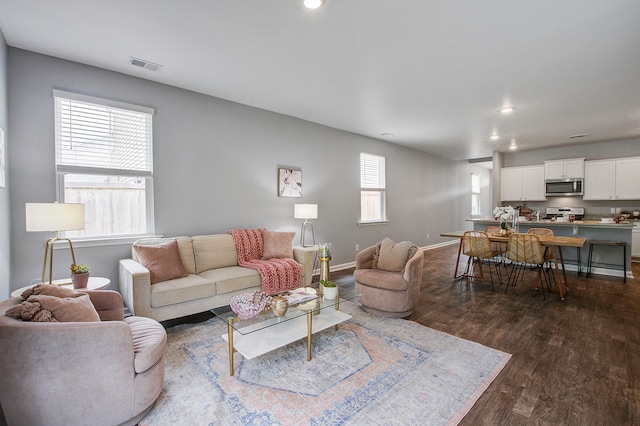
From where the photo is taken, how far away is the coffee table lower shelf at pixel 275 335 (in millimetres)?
2188

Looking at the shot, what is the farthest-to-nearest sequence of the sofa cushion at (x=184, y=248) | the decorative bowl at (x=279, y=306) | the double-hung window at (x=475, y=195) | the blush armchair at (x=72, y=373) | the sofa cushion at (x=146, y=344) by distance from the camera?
1. the double-hung window at (x=475, y=195)
2. the sofa cushion at (x=184, y=248)
3. the decorative bowl at (x=279, y=306)
4. the sofa cushion at (x=146, y=344)
5. the blush armchair at (x=72, y=373)

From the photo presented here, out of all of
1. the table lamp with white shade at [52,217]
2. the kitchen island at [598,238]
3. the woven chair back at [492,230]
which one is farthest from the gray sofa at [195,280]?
the kitchen island at [598,238]

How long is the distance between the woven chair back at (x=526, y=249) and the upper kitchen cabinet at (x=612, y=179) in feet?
13.4

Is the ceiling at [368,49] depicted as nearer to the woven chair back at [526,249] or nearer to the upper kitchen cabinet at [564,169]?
the woven chair back at [526,249]

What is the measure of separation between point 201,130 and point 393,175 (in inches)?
179

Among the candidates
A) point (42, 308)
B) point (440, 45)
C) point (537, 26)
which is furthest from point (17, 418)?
point (537, 26)

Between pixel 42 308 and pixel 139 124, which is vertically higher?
pixel 139 124

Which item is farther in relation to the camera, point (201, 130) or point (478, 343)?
point (201, 130)

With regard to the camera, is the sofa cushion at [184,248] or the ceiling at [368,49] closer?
the ceiling at [368,49]

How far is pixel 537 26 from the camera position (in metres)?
2.44

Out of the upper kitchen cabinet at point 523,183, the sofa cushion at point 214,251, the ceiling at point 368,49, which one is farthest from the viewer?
the upper kitchen cabinet at point 523,183

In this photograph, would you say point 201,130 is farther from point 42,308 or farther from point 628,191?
point 628,191

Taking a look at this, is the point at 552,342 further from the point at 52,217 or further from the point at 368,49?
the point at 52,217

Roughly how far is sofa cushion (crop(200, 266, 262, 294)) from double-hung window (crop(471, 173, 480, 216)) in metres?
9.40
